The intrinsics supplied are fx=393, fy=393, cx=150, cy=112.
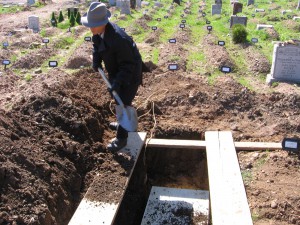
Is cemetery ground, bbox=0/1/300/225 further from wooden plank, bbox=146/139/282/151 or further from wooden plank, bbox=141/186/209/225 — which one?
wooden plank, bbox=141/186/209/225

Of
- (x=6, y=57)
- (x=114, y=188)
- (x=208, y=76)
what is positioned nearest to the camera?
(x=114, y=188)

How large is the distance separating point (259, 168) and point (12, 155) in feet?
9.40

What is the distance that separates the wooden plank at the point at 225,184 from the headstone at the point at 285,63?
11.7ft

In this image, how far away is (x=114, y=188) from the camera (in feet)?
14.4

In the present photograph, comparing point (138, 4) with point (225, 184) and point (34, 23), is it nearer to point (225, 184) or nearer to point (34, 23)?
point (34, 23)

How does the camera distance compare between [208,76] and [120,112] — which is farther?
[208,76]

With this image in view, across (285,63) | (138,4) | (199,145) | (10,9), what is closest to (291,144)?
(199,145)

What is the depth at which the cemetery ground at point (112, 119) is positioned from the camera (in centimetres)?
402

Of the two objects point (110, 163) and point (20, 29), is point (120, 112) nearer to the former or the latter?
point (110, 163)

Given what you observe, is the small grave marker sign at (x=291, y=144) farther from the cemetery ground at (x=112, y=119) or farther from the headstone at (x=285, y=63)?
the headstone at (x=285, y=63)

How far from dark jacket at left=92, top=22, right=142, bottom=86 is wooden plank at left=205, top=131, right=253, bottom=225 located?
1440mm

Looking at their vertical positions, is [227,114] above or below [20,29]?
above

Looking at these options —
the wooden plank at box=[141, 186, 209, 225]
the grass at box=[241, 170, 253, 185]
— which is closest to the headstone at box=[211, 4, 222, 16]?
the wooden plank at box=[141, 186, 209, 225]

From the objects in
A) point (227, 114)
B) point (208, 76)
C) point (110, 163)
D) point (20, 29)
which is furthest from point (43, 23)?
point (110, 163)
